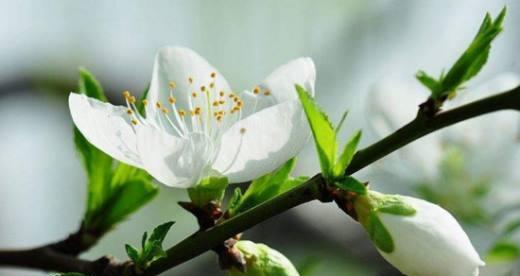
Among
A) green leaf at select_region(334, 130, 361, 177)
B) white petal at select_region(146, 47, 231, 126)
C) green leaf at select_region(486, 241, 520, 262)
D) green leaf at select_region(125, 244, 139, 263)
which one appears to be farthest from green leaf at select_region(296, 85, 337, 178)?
green leaf at select_region(486, 241, 520, 262)

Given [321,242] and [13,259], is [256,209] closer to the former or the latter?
[13,259]

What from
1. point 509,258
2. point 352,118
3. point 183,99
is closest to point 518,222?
point 509,258

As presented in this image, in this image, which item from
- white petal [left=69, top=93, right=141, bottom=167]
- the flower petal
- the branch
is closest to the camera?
the branch

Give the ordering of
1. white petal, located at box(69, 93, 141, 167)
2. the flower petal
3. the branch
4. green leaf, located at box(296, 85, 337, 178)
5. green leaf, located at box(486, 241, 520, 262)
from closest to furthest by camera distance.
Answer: the branch
green leaf, located at box(296, 85, 337, 178)
white petal, located at box(69, 93, 141, 167)
the flower petal
green leaf, located at box(486, 241, 520, 262)

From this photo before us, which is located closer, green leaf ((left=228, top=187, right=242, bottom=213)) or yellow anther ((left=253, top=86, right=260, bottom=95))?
green leaf ((left=228, top=187, right=242, bottom=213))

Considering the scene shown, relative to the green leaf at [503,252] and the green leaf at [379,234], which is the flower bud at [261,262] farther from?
the green leaf at [503,252]

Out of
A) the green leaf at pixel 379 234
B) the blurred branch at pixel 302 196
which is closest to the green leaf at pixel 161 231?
the blurred branch at pixel 302 196

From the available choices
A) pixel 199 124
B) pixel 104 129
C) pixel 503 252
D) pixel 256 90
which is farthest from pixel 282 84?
pixel 503 252

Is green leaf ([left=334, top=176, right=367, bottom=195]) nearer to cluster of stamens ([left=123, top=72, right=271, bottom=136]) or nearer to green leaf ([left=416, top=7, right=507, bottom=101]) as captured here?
green leaf ([left=416, top=7, right=507, bottom=101])
